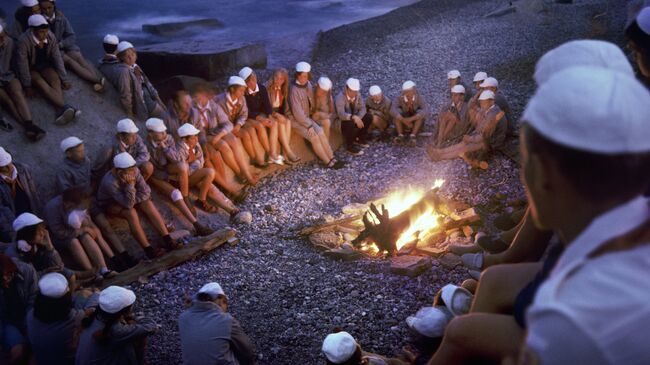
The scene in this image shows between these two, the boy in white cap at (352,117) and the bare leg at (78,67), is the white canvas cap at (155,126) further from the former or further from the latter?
the boy in white cap at (352,117)

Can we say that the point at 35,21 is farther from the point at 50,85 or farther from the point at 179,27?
the point at 179,27

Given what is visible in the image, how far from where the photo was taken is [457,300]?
3.42 metres

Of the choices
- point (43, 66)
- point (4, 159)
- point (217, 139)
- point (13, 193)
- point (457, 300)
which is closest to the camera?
point (457, 300)

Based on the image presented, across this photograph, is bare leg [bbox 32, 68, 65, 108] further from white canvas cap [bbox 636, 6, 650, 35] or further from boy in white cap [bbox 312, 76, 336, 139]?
white canvas cap [bbox 636, 6, 650, 35]

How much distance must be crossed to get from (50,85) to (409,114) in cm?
564

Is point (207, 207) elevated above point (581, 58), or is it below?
below

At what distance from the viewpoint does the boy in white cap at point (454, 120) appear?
884cm

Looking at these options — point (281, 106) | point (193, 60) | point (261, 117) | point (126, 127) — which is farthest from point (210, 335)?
point (193, 60)

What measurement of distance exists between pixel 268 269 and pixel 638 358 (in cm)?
544

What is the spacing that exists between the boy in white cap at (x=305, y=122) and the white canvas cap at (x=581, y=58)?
679cm

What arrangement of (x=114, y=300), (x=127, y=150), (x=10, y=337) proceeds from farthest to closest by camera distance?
1. (x=127, y=150)
2. (x=10, y=337)
3. (x=114, y=300)

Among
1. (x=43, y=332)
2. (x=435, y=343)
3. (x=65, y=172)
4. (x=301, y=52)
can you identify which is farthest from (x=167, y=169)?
(x=301, y=52)

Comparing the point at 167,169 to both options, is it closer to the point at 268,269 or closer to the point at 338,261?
the point at 268,269

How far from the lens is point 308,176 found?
28.9 feet
